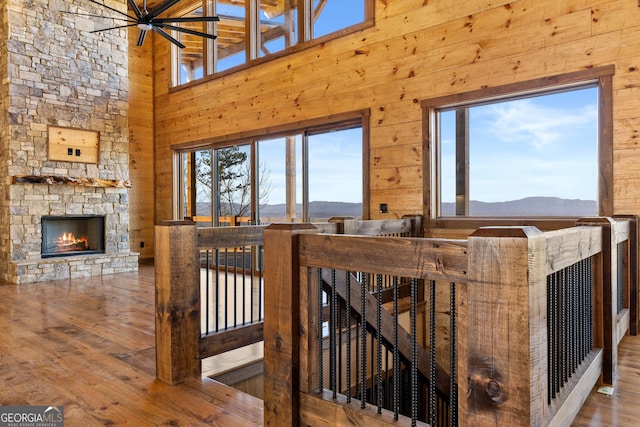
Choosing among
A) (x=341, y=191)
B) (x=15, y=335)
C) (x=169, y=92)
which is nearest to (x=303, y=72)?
(x=341, y=191)

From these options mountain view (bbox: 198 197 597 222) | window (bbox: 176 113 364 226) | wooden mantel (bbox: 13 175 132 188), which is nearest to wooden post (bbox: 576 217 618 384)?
mountain view (bbox: 198 197 597 222)

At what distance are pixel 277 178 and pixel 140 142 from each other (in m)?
3.32

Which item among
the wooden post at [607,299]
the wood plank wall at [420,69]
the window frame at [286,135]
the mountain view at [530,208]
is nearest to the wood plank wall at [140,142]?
the window frame at [286,135]

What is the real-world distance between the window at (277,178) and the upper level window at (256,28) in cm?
121

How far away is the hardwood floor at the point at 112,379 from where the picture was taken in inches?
77.5

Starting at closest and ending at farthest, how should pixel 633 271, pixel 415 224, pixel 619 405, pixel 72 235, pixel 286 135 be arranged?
pixel 619 405, pixel 633 271, pixel 415 224, pixel 286 135, pixel 72 235

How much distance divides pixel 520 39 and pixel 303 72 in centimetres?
260

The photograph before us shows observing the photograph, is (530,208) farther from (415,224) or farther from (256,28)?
(256,28)

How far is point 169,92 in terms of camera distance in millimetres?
7602

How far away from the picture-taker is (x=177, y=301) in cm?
232

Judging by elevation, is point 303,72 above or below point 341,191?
above

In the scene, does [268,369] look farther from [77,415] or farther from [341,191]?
[341,191]

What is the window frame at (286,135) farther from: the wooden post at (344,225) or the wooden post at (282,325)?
the wooden post at (282,325)

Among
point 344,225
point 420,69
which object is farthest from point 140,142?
point 344,225
